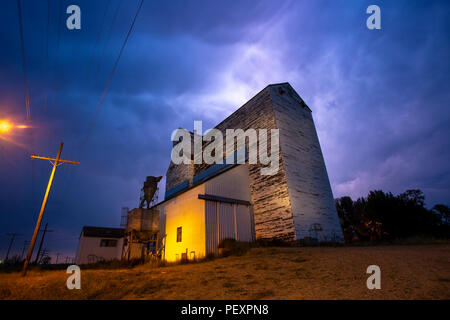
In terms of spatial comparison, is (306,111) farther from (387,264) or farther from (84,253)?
(84,253)

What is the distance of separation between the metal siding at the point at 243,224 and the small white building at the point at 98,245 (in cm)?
2287

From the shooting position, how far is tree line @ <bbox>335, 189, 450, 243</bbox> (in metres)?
19.5

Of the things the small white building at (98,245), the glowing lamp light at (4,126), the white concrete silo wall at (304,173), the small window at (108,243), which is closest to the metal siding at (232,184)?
the white concrete silo wall at (304,173)

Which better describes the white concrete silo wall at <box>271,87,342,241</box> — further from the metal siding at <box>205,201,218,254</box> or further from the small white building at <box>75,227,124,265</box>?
the small white building at <box>75,227,124,265</box>

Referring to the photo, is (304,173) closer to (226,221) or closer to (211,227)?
(226,221)

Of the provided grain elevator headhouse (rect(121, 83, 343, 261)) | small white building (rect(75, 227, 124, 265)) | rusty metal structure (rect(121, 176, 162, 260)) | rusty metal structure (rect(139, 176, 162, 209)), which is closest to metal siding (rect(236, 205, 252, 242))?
grain elevator headhouse (rect(121, 83, 343, 261))

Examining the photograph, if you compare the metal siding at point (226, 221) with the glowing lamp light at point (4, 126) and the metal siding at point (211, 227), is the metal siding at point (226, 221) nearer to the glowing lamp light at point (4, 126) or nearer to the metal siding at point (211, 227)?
the metal siding at point (211, 227)

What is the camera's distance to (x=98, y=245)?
1224 inches

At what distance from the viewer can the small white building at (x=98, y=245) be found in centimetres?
2961

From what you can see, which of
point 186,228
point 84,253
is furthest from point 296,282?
point 84,253

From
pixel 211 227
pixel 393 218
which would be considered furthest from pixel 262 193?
pixel 393 218

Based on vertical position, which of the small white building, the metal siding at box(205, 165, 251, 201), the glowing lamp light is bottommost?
the small white building

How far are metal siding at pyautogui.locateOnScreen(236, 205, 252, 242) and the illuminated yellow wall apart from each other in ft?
9.74

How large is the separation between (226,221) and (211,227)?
1.33 meters
